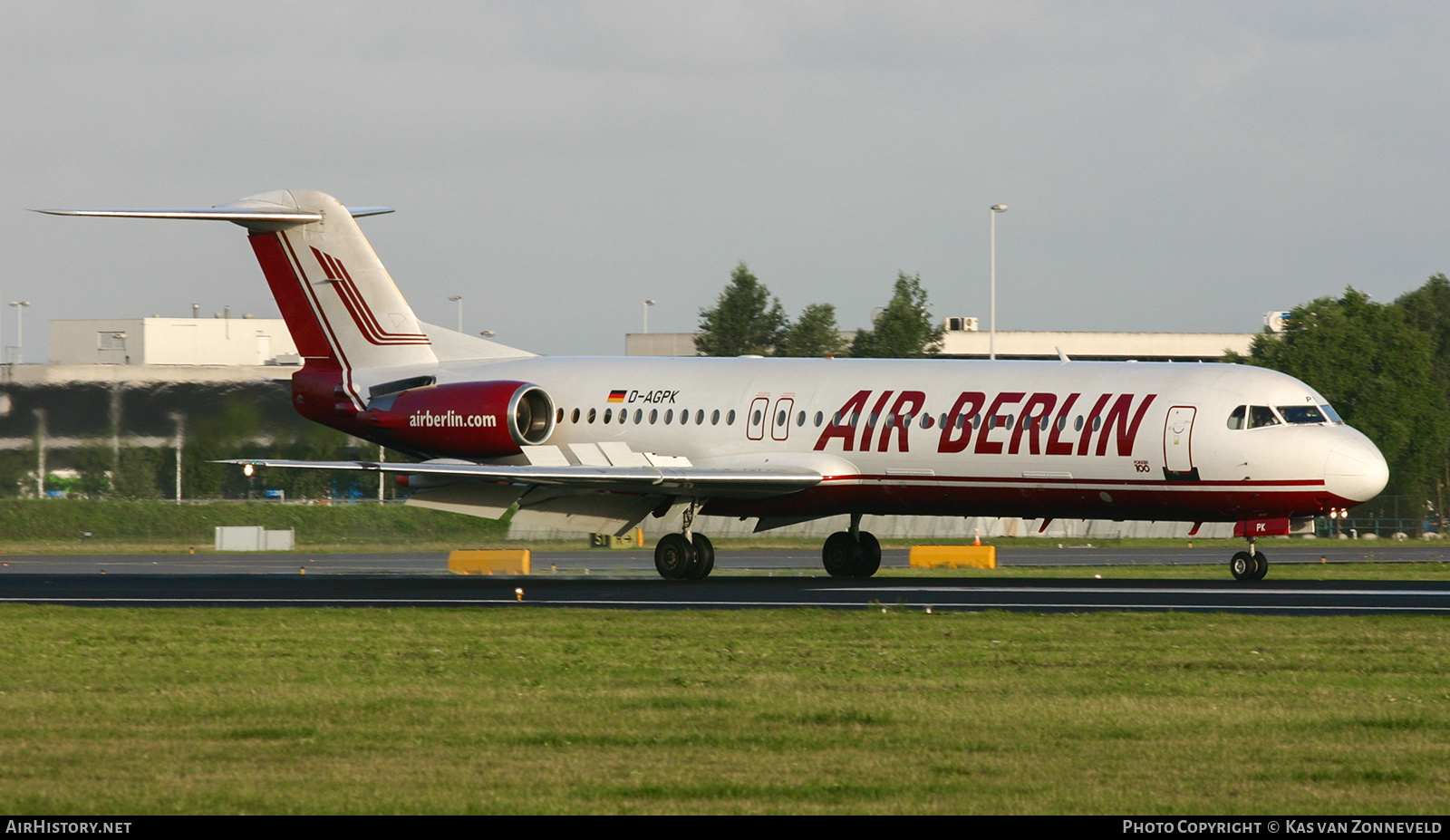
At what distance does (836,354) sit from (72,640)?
57.5 m

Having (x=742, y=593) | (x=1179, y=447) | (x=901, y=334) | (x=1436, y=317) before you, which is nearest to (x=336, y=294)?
Result: (x=742, y=593)

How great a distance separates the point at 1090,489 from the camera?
2694 cm

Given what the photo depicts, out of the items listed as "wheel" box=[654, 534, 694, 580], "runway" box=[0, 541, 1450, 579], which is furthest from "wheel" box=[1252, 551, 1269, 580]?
"wheel" box=[654, 534, 694, 580]

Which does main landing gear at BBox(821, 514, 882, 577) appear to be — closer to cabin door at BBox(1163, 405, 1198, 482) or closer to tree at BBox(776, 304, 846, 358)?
cabin door at BBox(1163, 405, 1198, 482)

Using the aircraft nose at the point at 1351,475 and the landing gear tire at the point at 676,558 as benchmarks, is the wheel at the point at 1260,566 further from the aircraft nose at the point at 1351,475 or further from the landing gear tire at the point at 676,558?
the landing gear tire at the point at 676,558

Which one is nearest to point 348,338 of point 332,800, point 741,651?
point 741,651

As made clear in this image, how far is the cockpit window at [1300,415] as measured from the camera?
26375mm

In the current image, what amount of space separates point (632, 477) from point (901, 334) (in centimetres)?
4333

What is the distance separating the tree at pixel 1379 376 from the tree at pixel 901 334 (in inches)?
533

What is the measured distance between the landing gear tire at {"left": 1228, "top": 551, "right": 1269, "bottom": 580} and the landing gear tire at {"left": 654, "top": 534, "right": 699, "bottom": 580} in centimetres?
889

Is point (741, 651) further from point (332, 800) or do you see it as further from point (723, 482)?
point (723, 482)

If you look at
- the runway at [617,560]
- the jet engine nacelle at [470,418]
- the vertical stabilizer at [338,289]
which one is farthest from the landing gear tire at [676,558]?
the vertical stabilizer at [338,289]

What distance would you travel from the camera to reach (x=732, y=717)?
1205cm

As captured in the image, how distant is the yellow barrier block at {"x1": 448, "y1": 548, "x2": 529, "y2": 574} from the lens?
111 ft
